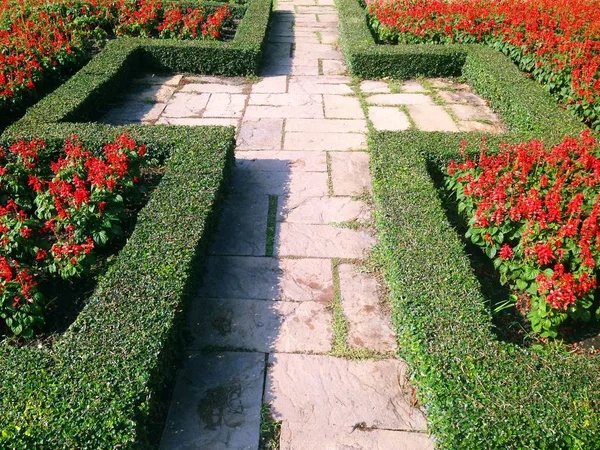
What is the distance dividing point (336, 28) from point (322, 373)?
853 cm

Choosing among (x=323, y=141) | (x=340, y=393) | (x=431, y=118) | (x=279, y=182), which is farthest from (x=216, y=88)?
(x=340, y=393)

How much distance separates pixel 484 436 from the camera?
99.9 inches

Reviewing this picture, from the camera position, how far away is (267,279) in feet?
13.4

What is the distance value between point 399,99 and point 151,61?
12.9 feet

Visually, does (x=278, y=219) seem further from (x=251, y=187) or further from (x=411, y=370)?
(x=411, y=370)

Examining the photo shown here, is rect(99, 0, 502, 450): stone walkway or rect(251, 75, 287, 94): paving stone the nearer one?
rect(99, 0, 502, 450): stone walkway

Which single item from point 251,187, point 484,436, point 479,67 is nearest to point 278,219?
point 251,187

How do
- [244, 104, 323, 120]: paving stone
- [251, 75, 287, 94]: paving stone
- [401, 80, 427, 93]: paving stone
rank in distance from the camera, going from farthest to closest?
[401, 80, 427, 93]: paving stone, [251, 75, 287, 94]: paving stone, [244, 104, 323, 120]: paving stone

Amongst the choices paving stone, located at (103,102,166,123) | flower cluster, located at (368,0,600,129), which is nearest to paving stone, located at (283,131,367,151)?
paving stone, located at (103,102,166,123)

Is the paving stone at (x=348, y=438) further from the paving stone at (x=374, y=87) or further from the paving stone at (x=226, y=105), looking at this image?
the paving stone at (x=374, y=87)

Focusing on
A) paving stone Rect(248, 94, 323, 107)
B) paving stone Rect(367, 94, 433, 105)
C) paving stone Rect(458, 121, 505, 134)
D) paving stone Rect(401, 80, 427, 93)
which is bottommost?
paving stone Rect(458, 121, 505, 134)

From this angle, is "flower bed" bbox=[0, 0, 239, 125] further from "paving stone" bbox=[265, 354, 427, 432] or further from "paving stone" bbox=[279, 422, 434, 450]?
"paving stone" bbox=[279, 422, 434, 450]

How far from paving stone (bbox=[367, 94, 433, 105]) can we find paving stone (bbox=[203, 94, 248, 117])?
1.83 meters

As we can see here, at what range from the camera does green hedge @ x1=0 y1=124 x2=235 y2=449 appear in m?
2.51
